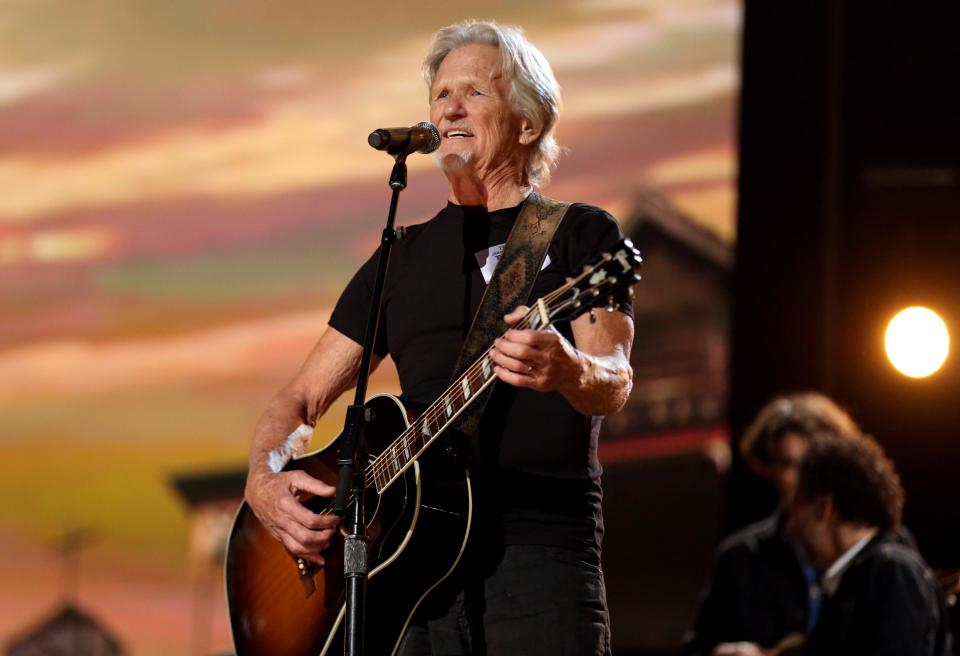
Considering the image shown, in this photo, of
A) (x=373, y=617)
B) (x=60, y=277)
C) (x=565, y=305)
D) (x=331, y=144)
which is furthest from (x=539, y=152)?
(x=60, y=277)

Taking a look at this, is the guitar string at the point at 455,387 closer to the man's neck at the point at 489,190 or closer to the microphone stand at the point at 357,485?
the microphone stand at the point at 357,485

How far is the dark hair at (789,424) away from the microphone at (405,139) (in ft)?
10.0

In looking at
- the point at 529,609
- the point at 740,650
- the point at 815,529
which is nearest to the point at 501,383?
the point at 529,609

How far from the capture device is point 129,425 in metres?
4.75

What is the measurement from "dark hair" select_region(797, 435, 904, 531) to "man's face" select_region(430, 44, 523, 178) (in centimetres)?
236

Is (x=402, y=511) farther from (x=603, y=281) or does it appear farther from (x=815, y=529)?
(x=815, y=529)

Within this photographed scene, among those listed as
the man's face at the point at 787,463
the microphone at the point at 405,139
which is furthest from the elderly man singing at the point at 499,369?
the man's face at the point at 787,463

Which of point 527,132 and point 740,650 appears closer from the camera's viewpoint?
A: point 527,132

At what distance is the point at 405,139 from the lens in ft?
8.13

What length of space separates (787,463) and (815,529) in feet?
2.12

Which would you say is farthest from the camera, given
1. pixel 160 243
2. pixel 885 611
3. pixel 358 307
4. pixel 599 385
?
pixel 160 243

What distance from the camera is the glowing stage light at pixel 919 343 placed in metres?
5.44

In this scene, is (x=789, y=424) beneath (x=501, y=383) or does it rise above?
beneath

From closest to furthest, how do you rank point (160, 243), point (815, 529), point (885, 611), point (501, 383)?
point (501, 383), point (885, 611), point (815, 529), point (160, 243)
